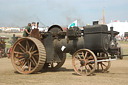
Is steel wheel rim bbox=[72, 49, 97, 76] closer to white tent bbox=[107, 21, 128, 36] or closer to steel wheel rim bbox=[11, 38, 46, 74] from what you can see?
steel wheel rim bbox=[11, 38, 46, 74]

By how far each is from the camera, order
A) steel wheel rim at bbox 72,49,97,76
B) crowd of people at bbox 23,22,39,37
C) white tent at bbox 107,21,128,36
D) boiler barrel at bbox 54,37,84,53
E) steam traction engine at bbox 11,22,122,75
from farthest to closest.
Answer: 1. white tent at bbox 107,21,128,36
2. crowd of people at bbox 23,22,39,37
3. boiler barrel at bbox 54,37,84,53
4. steam traction engine at bbox 11,22,122,75
5. steel wheel rim at bbox 72,49,97,76

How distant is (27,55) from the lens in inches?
334

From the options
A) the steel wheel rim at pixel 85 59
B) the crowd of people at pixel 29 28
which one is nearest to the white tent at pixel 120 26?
the crowd of people at pixel 29 28

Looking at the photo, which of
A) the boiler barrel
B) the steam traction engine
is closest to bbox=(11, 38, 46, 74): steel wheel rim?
the steam traction engine

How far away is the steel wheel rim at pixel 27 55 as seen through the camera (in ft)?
27.2

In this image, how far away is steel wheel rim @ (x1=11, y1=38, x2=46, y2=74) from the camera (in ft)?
27.2

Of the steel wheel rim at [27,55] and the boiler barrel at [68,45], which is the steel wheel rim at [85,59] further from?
the steel wheel rim at [27,55]

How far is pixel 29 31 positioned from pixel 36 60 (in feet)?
5.28

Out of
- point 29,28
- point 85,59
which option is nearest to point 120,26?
point 29,28

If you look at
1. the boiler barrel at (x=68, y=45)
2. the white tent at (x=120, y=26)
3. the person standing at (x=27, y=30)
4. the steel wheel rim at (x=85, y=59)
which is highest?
the white tent at (x=120, y=26)

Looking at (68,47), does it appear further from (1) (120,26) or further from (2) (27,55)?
(1) (120,26)

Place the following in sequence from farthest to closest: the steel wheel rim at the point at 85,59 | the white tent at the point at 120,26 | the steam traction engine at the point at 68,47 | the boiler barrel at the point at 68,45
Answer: the white tent at the point at 120,26 → the boiler barrel at the point at 68,45 → the steam traction engine at the point at 68,47 → the steel wheel rim at the point at 85,59

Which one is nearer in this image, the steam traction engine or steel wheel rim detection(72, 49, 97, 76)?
steel wheel rim detection(72, 49, 97, 76)

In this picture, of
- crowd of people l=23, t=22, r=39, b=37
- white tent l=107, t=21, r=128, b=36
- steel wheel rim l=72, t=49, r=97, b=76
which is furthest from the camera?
white tent l=107, t=21, r=128, b=36
